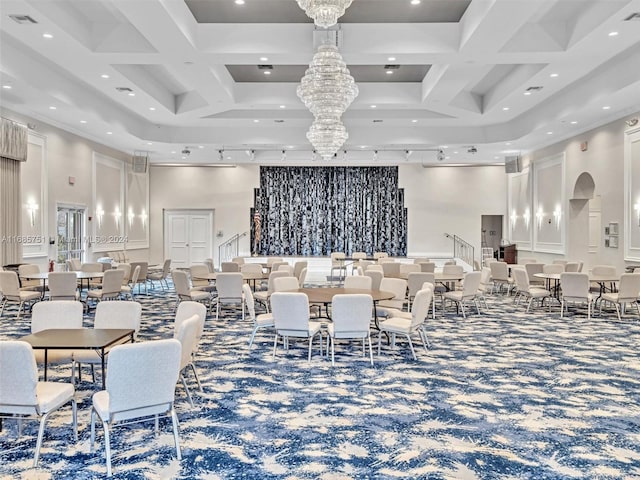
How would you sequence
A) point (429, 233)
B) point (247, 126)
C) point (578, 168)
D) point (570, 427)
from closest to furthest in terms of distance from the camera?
point (570, 427)
point (578, 168)
point (247, 126)
point (429, 233)

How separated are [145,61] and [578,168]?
10802mm

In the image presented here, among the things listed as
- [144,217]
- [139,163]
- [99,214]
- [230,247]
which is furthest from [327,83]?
[144,217]

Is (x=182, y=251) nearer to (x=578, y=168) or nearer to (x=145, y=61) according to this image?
(x=145, y=61)

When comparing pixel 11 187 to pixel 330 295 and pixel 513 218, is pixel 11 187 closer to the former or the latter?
pixel 330 295

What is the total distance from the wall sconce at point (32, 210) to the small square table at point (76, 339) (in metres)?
7.69

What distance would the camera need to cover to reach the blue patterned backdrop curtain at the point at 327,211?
19.4 metres

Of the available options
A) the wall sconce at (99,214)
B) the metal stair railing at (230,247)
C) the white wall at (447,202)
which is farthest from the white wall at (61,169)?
the white wall at (447,202)

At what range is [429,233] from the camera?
62.3 feet

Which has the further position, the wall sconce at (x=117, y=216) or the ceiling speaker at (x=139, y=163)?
the ceiling speaker at (x=139, y=163)

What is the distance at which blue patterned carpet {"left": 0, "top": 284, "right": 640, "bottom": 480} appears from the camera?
326 cm

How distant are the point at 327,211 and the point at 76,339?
15908 millimetres

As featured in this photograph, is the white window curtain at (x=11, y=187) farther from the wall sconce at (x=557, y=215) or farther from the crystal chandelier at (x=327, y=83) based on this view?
the wall sconce at (x=557, y=215)

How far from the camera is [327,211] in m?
19.7

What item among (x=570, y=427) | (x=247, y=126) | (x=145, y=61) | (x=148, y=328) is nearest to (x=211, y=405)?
→ (x=570, y=427)
